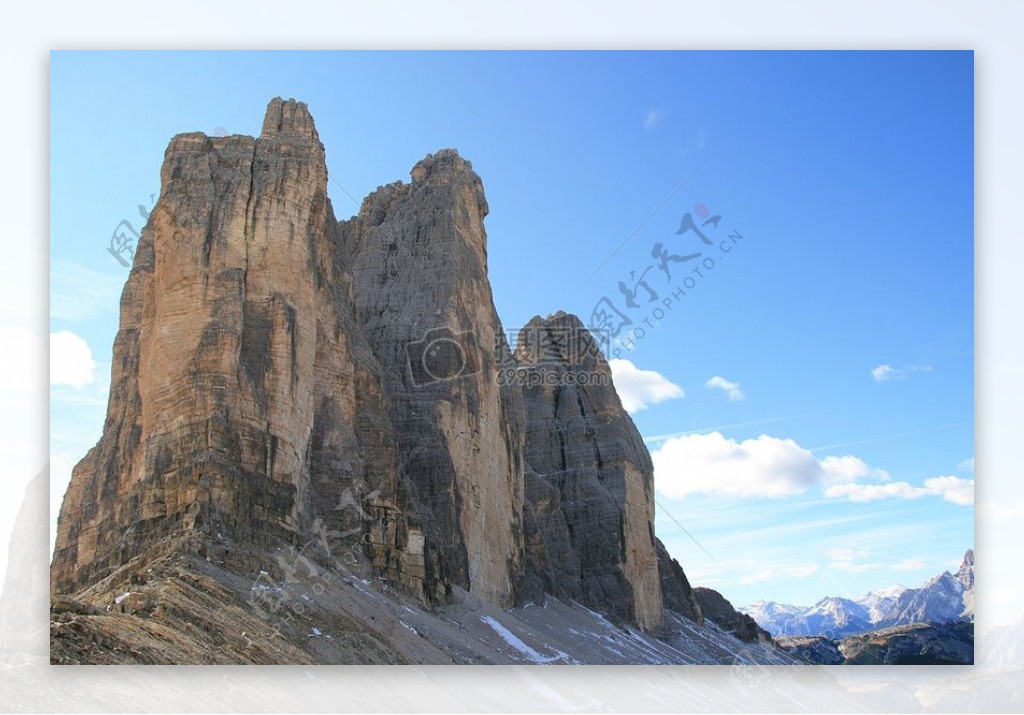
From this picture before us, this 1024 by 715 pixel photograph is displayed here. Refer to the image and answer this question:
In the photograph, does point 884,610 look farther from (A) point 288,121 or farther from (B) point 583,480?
(A) point 288,121

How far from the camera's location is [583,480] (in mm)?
79500

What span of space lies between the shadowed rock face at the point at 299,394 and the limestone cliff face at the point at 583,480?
7.25 metres

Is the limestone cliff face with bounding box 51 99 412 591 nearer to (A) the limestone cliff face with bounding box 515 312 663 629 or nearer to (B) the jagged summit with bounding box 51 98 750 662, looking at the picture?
(B) the jagged summit with bounding box 51 98 750 662

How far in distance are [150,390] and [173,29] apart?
44.0ft

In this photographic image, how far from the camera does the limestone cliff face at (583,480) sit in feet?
240

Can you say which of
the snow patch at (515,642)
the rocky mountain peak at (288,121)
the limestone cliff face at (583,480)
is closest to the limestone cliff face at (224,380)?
the rocky mountain peak at (288,121)

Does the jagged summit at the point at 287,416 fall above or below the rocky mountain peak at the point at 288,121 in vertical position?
below

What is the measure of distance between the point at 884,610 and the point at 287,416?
66.9m

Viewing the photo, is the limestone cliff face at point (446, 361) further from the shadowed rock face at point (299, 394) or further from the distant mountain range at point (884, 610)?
the distant mountain range at point (884, 610)

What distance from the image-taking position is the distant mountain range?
3300cm

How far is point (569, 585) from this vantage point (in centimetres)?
7006

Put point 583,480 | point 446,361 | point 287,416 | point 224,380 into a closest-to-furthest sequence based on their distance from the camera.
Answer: point 224,380
point 287,416
point 446,361
point 583,480

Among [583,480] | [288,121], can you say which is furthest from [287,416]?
[583,480]

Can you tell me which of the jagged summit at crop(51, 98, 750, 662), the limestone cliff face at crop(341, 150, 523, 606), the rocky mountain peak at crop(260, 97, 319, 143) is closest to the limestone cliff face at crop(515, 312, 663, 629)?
the limestone cliff face at crop(341, 150, 523, 606)
